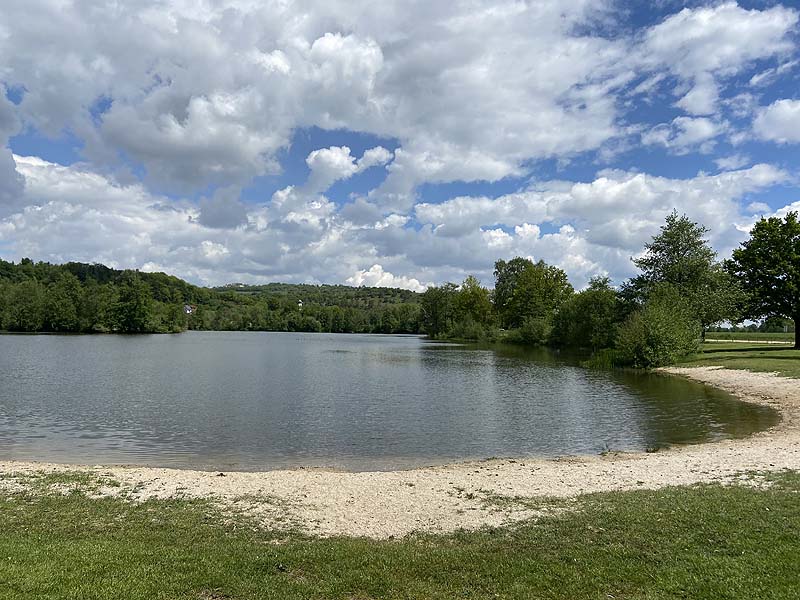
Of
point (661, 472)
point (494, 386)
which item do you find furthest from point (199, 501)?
point (494, 386)

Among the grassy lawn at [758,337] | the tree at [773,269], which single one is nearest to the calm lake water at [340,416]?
the tree at [773,269]

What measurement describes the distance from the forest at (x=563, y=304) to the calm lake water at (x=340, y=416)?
10586 mm

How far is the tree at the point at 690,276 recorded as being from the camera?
2036 inches

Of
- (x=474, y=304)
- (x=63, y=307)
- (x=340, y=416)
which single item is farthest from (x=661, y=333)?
(x=63, y=307)

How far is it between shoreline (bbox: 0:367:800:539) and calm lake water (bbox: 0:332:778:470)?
256cm

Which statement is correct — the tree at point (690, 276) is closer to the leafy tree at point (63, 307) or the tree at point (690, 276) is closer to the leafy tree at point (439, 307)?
the leafy tree at point (439, 307)

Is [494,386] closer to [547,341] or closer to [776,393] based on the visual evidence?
[776,393]

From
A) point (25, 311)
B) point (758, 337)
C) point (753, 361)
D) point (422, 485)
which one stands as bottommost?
point (422, 485)

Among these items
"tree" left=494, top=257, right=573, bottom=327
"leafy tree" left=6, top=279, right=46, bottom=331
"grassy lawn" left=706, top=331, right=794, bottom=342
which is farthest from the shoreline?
"leafy tree" left=6, top=279, right=46, bottom=331

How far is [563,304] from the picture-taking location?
292 feet

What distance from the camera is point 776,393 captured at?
29.5 metres

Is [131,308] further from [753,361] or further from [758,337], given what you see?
[753,361]

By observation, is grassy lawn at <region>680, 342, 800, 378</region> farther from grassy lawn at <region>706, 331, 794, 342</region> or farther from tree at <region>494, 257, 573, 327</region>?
tree at <region>494, 257, 573, 327</region>

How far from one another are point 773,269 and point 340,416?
46837 mm
